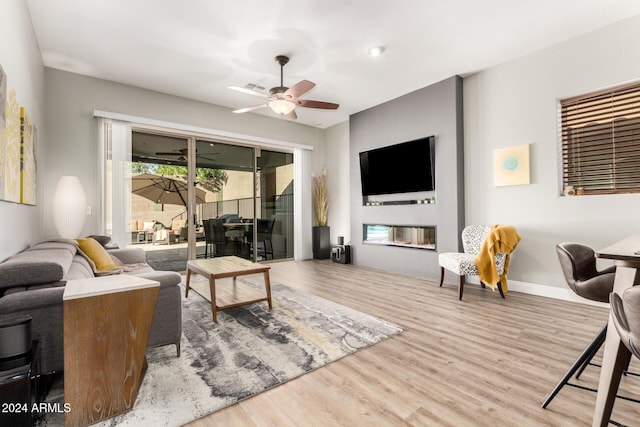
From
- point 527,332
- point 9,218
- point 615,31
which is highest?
point 615,31

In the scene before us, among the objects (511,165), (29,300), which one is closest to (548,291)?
(511,165)

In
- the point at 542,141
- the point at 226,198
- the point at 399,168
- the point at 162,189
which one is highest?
the point at 542,141

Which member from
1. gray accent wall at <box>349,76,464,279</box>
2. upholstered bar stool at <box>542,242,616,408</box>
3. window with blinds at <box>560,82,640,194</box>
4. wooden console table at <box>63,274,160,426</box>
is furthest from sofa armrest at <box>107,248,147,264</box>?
window with blinds at <box>560,82,640,194</box>

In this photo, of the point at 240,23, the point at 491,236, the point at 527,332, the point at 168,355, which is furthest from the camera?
the point at 491,236

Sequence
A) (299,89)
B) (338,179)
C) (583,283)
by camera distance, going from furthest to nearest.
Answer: (338,179) → (299,89) → (583,283)

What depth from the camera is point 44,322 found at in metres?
1.59

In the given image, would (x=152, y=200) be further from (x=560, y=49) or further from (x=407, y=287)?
(x=560, y=49)

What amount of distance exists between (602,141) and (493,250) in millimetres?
1681

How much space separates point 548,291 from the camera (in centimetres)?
357

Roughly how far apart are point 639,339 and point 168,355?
2510 mm

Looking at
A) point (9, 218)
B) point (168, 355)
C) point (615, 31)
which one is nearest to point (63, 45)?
point (9, 218)

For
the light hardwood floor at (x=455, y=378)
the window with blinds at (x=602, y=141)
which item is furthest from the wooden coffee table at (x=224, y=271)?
the window with blinds at (x=602, y=141)

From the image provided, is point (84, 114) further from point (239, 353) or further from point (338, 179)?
point (338, 179)

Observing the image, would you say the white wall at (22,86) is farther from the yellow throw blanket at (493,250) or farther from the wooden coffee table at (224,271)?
the yellow throw blanket at (493,250)
